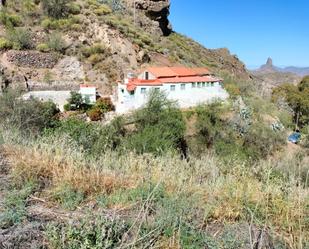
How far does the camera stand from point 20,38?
2742cm

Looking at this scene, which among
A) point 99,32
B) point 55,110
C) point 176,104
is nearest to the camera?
point 55,110

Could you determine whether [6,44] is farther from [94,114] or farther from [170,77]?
[170,77]

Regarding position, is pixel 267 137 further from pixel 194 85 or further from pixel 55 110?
pixel 55 110

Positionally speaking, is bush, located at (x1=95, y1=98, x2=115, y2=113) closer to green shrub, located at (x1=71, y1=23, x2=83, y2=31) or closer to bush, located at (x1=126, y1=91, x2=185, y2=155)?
bush, located at (x1=126, y1=91, x2=185, y2=155)

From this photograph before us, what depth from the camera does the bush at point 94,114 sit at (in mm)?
22875

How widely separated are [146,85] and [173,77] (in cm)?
285

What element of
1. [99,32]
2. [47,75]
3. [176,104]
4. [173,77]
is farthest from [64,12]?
[176,104]

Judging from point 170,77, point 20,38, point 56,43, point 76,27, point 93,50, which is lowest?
point 170,77

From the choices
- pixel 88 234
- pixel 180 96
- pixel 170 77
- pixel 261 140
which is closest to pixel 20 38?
pixel 170 77

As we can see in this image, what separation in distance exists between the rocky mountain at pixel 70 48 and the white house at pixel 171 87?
3401mm

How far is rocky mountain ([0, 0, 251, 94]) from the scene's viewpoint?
26.5 meters

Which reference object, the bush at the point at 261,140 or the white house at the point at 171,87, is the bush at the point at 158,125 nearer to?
the white house at the point at 171,87

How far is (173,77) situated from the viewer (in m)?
26.7

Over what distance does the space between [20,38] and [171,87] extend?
39.6 feet
